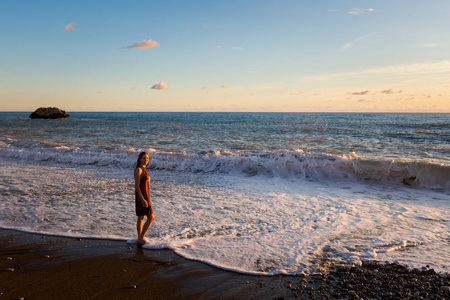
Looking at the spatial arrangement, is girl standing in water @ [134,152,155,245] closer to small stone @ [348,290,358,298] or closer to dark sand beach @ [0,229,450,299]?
dark sand beach @ [0,229,450,299]

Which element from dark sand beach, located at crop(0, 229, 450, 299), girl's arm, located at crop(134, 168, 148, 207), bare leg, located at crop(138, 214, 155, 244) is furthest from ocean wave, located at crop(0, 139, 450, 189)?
dark sand beach, located at crop(0, 229, 450, 299)

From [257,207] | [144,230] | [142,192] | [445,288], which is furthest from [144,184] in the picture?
[445,288]

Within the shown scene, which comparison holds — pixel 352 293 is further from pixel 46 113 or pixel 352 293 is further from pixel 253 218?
pixel 46 113

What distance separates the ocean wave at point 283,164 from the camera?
1092cm

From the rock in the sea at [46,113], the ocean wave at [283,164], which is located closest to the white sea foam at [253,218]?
the ocean wave at [283,164]

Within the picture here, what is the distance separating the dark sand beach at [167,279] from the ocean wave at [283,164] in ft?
24.7

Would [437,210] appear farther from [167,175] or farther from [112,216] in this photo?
[167,175]

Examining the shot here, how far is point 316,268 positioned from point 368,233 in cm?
203

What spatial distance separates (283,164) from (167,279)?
918 cm

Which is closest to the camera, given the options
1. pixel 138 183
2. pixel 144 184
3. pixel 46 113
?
pixel 138 183

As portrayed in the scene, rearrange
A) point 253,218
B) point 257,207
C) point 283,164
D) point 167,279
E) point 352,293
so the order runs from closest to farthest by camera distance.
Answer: point 352,293
point 167,279
point 253,218
point 257,207
point 283,164

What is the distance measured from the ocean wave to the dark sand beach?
7.53 meters

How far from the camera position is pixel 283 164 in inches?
492

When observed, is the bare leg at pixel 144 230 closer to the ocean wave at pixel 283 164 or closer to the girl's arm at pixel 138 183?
the girl's arm at pixel 138 183
